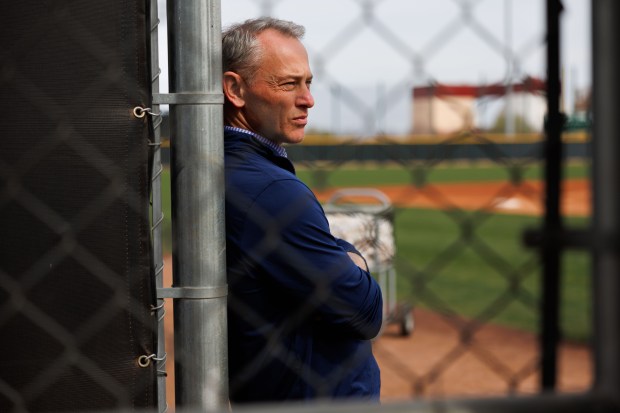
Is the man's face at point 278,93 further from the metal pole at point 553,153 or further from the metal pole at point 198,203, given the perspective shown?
the metal pole at point 553,153

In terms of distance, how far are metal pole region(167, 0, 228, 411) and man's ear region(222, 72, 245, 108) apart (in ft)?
1.56

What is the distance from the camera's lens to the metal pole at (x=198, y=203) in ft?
4.44

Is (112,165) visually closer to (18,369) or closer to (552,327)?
(18,369)

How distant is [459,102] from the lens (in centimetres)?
125

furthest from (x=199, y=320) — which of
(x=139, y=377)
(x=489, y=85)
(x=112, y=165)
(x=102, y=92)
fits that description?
(x=489, y=85)

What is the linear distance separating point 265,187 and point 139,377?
46 centimetres

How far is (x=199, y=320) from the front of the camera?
4.63 feet

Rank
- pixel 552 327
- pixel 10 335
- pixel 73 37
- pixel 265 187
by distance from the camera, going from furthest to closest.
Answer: pixel 265 187 < pixel 10 335 < pixel 73 37 < pixel 552 327

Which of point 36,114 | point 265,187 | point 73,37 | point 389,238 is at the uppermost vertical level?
point 73,37

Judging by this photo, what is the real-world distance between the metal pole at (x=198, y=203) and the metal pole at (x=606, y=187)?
0.65 m

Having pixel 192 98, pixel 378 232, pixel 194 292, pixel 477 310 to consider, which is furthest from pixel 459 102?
pixel 477 310

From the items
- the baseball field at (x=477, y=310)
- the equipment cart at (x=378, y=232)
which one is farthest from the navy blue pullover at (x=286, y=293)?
the equipment cart at (x=378, y=232)

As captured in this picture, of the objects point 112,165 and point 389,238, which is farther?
point 389,238

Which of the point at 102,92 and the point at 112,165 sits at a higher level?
the point at 102,92
